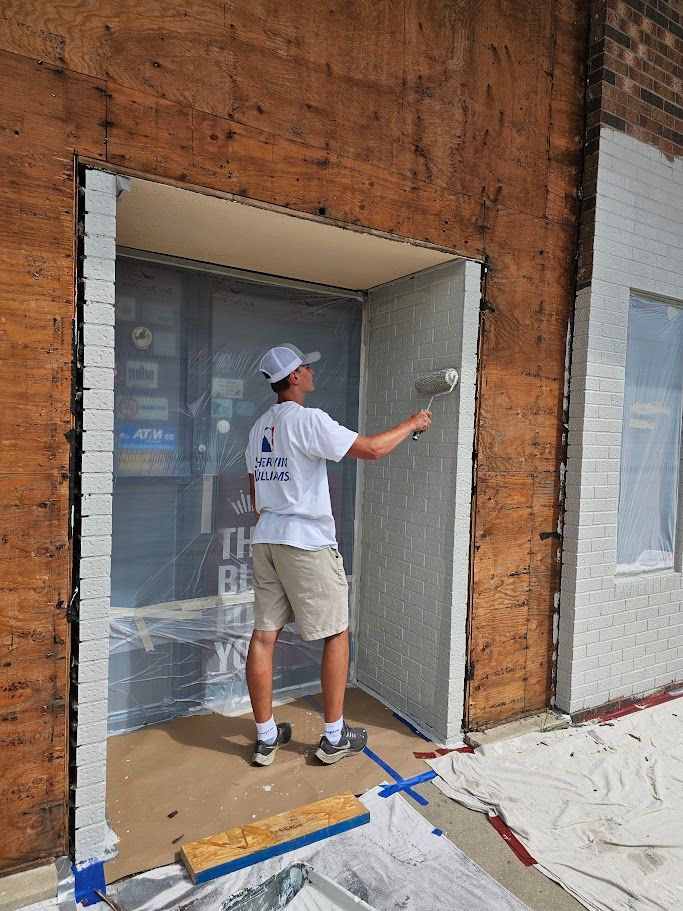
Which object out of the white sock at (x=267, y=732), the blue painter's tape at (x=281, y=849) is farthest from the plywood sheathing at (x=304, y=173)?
the white sock at (x=267, y=732)

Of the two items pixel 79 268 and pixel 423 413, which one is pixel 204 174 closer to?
pixel 79 268

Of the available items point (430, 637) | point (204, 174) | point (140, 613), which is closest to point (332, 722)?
point (430, 637)

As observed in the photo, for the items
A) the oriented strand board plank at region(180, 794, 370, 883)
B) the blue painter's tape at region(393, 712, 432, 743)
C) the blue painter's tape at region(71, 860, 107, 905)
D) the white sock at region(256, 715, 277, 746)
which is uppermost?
the white sock at region(256, 715, 277, 746)

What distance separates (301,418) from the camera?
9.16ft

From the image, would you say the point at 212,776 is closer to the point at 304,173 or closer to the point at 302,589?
the point at 302,589

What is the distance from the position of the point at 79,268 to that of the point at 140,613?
5.73 feet

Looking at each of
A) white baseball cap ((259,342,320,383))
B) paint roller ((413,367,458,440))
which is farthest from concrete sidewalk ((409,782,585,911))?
white baseball cap ((259,342,320,383))

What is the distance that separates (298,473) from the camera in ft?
9.23

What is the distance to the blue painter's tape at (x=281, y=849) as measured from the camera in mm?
2159

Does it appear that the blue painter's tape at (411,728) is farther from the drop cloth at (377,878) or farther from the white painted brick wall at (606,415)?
the white painted brick wall at (606,415)

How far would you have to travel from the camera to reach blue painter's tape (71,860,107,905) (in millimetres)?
2068

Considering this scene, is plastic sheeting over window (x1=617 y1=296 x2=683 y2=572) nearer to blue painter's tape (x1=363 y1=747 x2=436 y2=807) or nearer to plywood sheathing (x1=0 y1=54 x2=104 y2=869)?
blue painter's tape (x1=363 y1=747 x2=436 y2=807)

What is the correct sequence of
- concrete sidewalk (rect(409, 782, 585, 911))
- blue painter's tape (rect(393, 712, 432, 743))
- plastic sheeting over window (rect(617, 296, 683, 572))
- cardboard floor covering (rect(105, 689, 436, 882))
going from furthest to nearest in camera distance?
plastic sheeting over window (rect(617, 296, 683, 572)) → blue painter's tape (rect(393, 712, 432, 743)) → cardboard floor covering (rect(105, 689, 436, 882)) → concrete sidewalk (rect(409, 782, 585, 911))

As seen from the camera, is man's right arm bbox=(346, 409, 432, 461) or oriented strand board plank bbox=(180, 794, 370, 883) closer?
oriented strand board plank bbox=(180, 794, 370, 883)
